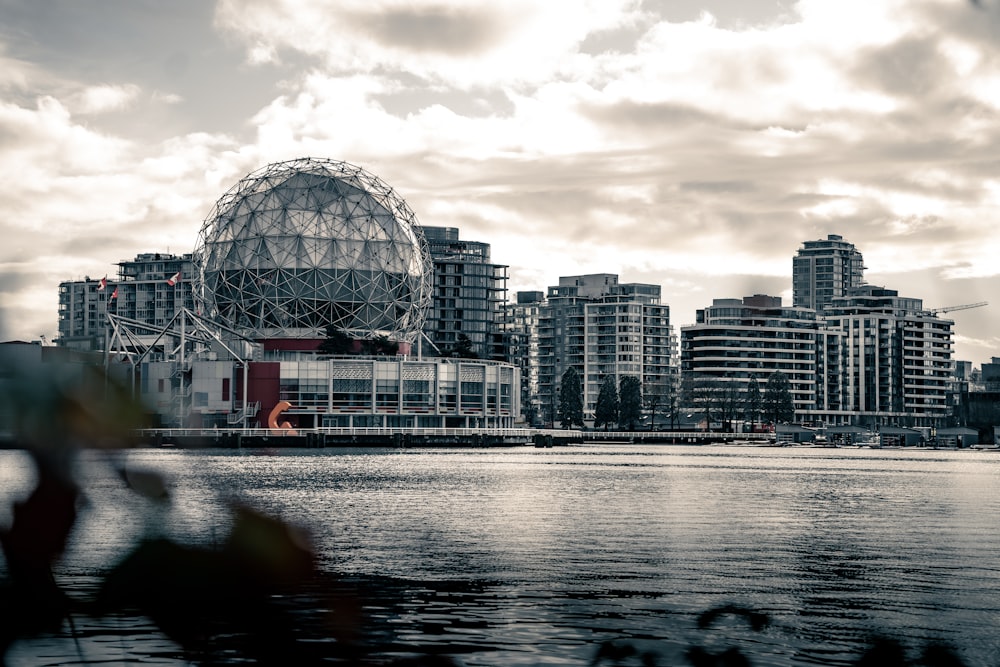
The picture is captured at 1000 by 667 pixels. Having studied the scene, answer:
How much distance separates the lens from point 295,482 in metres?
85.8

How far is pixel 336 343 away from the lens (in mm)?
190875

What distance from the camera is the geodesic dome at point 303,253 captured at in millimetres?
192375

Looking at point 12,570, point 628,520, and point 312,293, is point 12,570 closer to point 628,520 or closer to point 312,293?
point 628,520

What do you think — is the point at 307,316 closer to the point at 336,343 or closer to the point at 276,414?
the point at 336,343

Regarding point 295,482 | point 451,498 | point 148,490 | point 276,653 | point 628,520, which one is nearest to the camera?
point 148,490

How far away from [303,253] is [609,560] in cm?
15741

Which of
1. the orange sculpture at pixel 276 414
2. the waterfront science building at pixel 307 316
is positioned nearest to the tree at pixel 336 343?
the waterfront science building at pixel 307 316

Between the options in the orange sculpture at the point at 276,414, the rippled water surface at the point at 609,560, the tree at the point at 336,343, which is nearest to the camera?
the rippled water surface at the point at 609,560

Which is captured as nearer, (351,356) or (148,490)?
(148,490)

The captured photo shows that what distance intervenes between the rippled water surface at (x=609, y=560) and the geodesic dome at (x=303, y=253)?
110331 mm

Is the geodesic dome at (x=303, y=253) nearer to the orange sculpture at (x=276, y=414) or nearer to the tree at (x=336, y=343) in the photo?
the tree at (x=336, y=343)

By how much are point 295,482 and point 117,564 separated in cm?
7965

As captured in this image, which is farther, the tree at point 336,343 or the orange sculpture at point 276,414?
the tree at point 336,343

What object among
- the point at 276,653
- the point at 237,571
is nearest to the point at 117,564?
the point at 237,571
